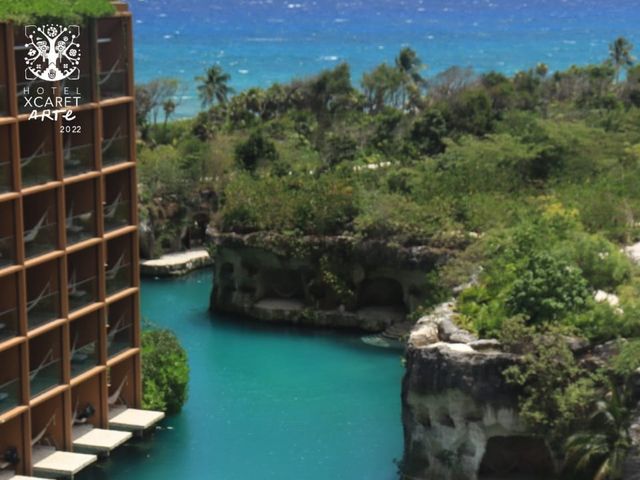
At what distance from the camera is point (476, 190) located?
5034 cm

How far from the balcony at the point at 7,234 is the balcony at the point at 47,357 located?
2423mm

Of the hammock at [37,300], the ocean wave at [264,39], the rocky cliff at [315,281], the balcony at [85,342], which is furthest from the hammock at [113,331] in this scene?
the ocean wave at [264,39]

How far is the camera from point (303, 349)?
47000mm

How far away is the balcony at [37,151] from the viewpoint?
32.0 metres

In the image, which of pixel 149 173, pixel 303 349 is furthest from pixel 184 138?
pixel 303 349

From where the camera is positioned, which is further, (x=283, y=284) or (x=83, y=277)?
(x=283, y=284)

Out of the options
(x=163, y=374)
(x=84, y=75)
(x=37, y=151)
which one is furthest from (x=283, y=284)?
(x=37, y=151)

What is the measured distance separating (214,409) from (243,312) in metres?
11.3

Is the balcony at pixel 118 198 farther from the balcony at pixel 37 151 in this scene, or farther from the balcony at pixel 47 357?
the balcony at pixel 47 357

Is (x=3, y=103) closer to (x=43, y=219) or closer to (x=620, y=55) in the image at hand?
(x=43, y=219)

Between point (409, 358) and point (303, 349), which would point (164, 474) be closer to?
point (409, 358)

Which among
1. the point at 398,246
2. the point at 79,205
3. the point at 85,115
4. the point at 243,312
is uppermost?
the point at 85,115

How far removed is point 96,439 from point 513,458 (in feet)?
31.2

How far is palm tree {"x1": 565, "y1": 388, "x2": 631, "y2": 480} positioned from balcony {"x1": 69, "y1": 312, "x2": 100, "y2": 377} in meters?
11.2
